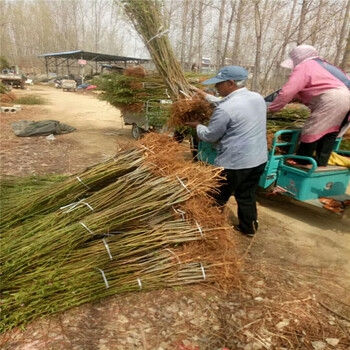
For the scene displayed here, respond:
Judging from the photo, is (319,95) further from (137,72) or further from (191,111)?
(137,72)

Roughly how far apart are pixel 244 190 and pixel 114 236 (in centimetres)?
138

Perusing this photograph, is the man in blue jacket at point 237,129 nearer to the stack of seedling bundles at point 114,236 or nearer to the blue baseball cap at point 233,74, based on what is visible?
the blue baseball cap at point 233,74

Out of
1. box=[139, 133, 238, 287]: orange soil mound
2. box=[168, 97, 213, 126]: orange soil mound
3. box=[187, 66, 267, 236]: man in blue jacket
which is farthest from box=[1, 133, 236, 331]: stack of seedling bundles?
box=[168, 97, 213, 126]: orange soil mound

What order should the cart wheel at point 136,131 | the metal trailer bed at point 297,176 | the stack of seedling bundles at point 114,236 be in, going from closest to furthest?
the stack of seedling bundles at point 114,236 < the metal trailer bed at point 297,176 < the cart wheel at point 136,131

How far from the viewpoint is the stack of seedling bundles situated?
1771mm

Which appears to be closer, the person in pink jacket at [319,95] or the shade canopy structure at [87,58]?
the person in pink jacket at [319,95]

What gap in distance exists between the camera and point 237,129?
239cm

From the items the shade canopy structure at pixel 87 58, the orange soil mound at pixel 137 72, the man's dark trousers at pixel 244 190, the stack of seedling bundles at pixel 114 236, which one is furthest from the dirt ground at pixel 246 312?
the shade canopy structure at pixel 87 58

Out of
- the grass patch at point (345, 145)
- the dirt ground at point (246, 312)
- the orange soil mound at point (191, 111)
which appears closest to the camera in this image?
the dirt ground at point (246, 312)

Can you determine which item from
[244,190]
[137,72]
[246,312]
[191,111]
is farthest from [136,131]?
[246,312]

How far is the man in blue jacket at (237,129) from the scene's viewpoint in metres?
2.37

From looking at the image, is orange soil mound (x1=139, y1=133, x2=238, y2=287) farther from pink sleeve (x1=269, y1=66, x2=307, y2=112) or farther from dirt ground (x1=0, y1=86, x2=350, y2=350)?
pink sleeve (x1=269, y1=66, x2=307, y2=112)

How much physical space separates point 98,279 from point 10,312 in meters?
0.53

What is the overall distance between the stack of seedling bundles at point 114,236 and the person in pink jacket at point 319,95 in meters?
1.36
